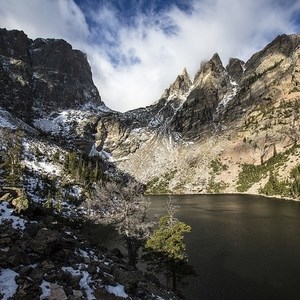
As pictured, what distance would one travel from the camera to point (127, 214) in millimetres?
41031

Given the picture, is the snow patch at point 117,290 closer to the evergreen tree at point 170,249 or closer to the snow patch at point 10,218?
the snow patch at point 10,218

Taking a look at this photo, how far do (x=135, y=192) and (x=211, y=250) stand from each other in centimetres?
2689

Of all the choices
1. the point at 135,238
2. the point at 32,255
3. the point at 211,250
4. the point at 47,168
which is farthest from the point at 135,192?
the point at 47,168

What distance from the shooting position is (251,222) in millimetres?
93750

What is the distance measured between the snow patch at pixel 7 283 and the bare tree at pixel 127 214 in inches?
856

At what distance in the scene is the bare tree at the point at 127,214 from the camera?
132 feet

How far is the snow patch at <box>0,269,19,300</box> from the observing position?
16370mm

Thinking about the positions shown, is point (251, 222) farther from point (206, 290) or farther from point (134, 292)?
point (134, 292)

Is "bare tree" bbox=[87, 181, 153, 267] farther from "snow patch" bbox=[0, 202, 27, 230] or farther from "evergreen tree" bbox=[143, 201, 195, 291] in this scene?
"snow patch" bbox=[0, 202, 27, 230]

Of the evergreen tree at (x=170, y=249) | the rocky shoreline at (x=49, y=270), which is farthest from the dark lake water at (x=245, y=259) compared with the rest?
the rocky shoreline at (x=49, y=270)

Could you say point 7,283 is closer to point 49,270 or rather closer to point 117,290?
point 49,270

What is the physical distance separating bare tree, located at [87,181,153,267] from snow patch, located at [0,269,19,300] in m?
21.8

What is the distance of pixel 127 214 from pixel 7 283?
24.4 meters

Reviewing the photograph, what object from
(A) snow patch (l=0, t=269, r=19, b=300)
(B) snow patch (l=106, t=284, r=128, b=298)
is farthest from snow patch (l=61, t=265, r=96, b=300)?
(A) snow patch (l=0, t=269, r=19, b=300)
